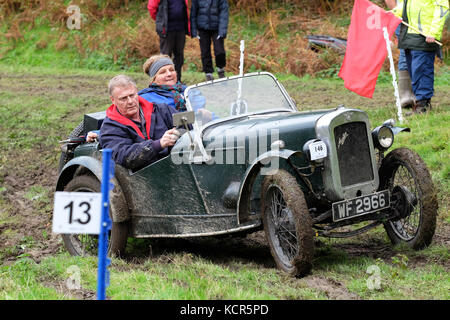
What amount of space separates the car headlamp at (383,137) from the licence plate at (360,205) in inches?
16.7

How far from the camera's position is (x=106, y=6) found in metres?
19.7

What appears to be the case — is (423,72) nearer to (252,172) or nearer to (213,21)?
(213,21)

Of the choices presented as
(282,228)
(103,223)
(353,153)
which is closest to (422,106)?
(353,153)

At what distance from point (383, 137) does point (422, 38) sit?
4496 millimetres

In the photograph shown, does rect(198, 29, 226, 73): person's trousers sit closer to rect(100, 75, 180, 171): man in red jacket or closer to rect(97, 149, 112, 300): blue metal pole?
rect(100, 75, 180, 171): man in red jacket

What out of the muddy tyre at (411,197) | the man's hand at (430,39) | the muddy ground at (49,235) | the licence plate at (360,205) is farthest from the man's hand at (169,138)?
the man's hand at (430,39)

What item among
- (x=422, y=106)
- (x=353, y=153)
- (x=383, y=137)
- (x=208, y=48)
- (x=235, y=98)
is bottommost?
(x=353, y=153)

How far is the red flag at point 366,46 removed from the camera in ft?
29.3

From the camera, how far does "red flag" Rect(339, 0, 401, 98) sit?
892cm

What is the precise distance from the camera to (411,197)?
16.2 ft

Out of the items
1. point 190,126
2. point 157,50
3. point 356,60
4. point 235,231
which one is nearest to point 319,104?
point 356,60

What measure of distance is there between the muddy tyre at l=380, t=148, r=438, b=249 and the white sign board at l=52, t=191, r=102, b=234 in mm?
2672

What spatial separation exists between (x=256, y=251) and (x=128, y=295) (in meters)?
1.94
